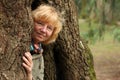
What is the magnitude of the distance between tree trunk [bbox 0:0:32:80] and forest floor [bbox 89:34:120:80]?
29.7 feet

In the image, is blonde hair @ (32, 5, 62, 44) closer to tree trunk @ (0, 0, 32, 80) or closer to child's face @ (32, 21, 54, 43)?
child's face @ (32, 21, 54, 43)

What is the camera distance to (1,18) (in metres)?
3.30

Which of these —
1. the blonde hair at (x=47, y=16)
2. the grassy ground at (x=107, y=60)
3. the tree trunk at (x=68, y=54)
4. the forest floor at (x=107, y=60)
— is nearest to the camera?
the blonde hair at (x=47, y=16)

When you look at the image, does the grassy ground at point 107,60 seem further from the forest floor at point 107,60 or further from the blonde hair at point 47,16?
the blonde hair at point 47,16

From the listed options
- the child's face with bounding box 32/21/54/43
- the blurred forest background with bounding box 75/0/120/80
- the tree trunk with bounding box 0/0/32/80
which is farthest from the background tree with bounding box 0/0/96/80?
the blurred forest background with bounding box 75/0/120/80

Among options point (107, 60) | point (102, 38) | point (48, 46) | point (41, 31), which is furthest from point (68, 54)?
point (107, 60)

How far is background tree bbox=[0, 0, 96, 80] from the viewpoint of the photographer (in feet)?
11.0

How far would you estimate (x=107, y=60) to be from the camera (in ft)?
52.3

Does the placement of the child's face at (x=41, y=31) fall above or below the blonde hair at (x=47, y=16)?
below

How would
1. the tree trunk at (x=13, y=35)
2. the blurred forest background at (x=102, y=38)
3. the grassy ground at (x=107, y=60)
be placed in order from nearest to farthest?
the tree trunk at (x=13, y=35), the blurred forest background at (x=102, y=38), the grassy ground at (x=107, y=60)

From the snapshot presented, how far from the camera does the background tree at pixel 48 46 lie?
334cm

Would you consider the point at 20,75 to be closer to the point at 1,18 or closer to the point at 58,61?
the point at 1,18

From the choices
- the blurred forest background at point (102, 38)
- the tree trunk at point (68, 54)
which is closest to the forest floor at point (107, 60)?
the blurred forest background at point (102, 38)

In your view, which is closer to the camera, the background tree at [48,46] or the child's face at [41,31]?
the background tree at [48,46]
